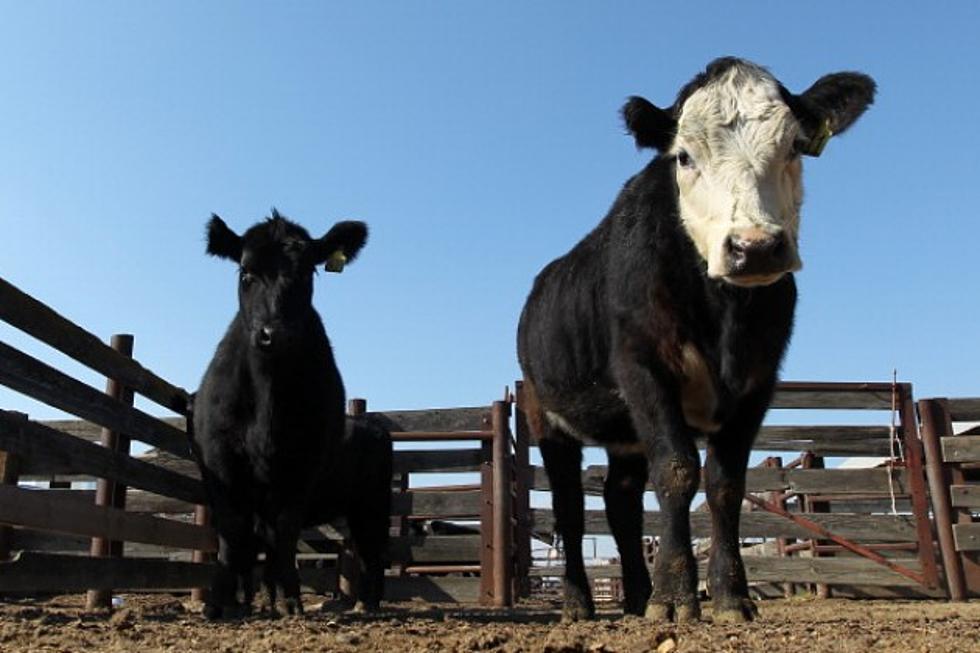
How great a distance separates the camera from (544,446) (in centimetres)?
610

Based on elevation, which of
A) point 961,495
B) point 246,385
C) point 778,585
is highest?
point 246,385

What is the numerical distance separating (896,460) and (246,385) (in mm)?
7401

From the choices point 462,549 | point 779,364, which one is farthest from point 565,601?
point 462,549

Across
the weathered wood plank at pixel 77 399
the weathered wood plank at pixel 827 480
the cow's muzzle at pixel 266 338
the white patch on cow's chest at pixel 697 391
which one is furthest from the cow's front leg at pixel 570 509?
the weathered wood plank at pixel 827 480

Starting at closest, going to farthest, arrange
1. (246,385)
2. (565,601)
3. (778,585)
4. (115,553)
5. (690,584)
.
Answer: (690,584) < (565,601) < (246,385) < (115,553) < (778,585)

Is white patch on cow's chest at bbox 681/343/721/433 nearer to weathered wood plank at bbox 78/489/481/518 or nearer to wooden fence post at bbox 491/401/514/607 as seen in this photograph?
wooden fence post at bbox 491/401/514/607

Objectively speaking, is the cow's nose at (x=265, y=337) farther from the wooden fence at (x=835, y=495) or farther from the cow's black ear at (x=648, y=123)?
the wooden fence at (x=835, y=495)

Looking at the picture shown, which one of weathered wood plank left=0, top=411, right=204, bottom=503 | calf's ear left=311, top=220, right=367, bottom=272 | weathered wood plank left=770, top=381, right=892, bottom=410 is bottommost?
weathered wood plank left=0, top=411, right=204, bottom=503

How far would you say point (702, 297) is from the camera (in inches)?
177

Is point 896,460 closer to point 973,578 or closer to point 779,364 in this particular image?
point 973,578

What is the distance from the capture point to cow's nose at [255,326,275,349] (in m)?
5.81

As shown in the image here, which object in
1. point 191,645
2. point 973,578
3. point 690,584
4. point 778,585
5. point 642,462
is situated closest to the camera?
point 191,645

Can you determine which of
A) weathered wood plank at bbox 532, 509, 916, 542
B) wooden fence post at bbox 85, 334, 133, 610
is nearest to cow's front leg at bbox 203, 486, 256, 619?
wooden fence post at bbox 85, 334, 133, 610

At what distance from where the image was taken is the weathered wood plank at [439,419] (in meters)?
10.1
